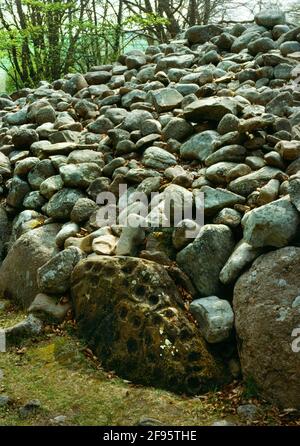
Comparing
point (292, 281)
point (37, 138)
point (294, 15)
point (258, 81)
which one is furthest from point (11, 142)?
point (294, 15)

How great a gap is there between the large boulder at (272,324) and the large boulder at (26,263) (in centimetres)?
234

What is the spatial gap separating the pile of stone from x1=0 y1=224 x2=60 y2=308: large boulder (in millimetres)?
18

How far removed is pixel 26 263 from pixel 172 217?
179 centimetres

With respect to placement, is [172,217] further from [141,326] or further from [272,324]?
[272,324]

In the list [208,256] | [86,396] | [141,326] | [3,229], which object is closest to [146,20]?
[3,229]

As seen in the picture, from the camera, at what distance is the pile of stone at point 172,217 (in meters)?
4.28

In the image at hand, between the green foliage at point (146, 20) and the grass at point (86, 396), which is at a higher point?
the green foliage at point (146, 20)

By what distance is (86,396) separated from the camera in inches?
163

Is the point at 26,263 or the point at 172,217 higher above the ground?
the point at 172,217

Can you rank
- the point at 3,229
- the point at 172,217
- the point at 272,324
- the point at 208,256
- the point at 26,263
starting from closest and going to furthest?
the point at 272,324
the point at 208,256
the point at 172,217
the point at 26,263
the point at 3,229

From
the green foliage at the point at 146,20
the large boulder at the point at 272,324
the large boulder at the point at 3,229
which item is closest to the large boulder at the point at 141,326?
the large boulder at the point at 272,324

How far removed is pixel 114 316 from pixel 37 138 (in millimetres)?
3940

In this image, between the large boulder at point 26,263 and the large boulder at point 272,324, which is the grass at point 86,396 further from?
the large boulder at point 26,263

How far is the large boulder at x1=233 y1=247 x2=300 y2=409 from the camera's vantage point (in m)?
3.91
